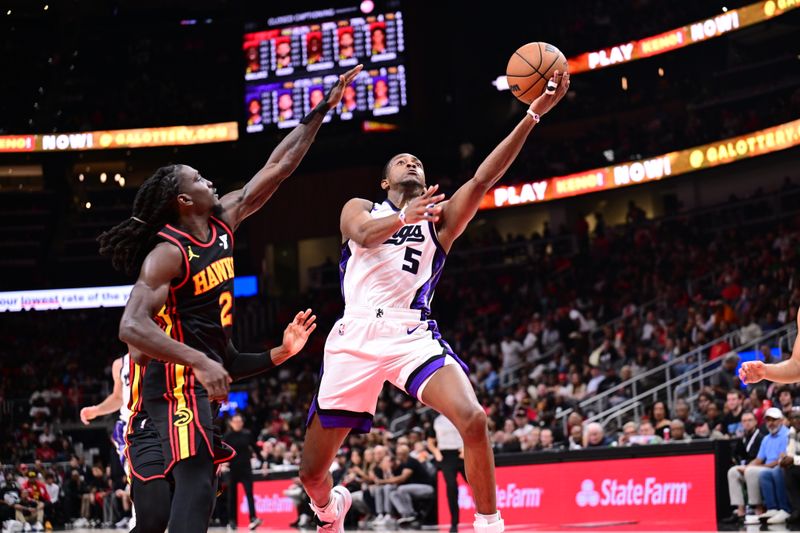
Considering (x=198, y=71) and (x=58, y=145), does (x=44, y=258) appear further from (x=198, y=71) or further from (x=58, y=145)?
(x=198, y=71)

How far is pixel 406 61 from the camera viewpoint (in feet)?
93.6

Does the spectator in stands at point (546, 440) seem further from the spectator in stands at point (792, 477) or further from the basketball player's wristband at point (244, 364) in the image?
the basketball player's wristband at point (244, 364)

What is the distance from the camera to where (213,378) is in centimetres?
463

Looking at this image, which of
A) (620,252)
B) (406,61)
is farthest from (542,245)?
(406,61)

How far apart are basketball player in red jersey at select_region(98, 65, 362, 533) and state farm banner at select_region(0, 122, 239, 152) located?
91.8ft

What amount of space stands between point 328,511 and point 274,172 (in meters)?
2.47

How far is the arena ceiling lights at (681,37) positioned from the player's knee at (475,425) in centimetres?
1781

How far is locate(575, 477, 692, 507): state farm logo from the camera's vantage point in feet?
44.7

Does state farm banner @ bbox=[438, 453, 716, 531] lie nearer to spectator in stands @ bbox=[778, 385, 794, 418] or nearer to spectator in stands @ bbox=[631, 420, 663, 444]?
spectator in stands @ bbox=[631, 420, 663, 444]

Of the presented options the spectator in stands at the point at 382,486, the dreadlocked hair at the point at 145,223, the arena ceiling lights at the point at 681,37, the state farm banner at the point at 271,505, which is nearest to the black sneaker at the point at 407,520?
the spectator in stands at the point at 382,486

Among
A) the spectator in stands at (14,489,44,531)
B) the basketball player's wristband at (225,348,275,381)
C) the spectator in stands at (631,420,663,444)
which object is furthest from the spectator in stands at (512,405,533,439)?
the basketball player's wristband at (225,348,275,381)

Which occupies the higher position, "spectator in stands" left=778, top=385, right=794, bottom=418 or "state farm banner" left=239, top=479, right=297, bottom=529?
"spectator in stands" left=778, top=385, right=794, bottom=418

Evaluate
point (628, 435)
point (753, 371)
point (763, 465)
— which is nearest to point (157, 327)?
point (753, 371)

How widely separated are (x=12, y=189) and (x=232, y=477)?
72.3 feet
